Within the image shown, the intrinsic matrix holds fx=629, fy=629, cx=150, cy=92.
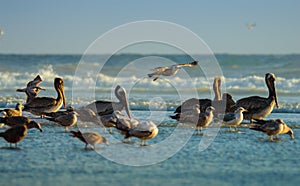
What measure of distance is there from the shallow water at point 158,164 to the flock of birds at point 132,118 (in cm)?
21

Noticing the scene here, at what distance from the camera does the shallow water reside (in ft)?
23.8

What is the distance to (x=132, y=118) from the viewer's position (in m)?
10.3

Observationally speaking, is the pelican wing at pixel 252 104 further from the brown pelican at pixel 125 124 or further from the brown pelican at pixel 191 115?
the brown pelican at pixel 125 124

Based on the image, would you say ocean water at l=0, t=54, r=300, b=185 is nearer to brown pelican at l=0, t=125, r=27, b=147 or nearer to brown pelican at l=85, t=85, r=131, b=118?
brown pelican at l=0, t=125, r=27, b=147

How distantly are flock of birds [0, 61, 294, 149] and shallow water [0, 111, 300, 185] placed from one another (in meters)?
0.21

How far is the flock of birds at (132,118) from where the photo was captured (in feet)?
30.7

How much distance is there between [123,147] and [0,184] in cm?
269

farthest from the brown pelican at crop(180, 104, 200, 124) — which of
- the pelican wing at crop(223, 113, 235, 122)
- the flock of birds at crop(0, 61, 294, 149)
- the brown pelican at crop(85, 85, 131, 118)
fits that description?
the brown pelican at crop(85, 85, 131, 118)

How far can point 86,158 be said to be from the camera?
8484 mm

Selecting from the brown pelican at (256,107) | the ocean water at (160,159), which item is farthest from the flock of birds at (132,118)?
the ocean water at (160,159)

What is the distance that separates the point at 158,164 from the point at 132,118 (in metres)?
2.24

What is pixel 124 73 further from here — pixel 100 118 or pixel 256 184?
pixel 256 184

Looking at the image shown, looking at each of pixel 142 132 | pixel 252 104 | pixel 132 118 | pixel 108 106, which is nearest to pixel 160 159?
pixel 142 132

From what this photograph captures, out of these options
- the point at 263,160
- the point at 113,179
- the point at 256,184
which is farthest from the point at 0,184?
the point at 263,160
